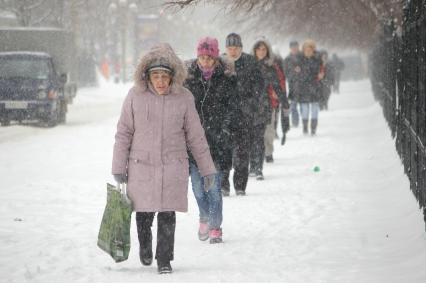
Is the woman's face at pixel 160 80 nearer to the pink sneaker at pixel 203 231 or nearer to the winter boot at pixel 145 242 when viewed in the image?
the winter boot at pixel 145 242

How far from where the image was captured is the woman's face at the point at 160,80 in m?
6.88

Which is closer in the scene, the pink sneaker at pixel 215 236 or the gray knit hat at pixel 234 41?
the pink sneaker at pixel 215 236


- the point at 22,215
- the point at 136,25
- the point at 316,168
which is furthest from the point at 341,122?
the point at 136,25

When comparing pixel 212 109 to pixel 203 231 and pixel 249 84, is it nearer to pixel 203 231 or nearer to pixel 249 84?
pixel 203 231

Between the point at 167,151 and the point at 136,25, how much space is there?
146ft

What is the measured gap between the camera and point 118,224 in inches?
275

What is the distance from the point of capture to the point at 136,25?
51062 mm

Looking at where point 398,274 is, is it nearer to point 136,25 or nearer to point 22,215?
point 22,215

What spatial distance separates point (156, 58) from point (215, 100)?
1772 millimetres

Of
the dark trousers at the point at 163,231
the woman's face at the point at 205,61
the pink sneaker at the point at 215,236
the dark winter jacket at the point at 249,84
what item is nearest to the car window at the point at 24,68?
the dark winter jacket at the point at 249,84

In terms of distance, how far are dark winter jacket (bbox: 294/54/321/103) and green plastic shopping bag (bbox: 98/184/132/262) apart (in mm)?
12358

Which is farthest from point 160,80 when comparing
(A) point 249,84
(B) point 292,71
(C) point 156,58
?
(B) point 292,71

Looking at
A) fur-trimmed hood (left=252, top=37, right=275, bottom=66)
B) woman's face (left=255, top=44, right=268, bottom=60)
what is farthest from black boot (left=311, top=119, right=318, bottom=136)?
woman's face (left=255, top=44, right=268, bottom=60)

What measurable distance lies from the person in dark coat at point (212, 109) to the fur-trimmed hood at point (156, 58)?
1443 millimetres
